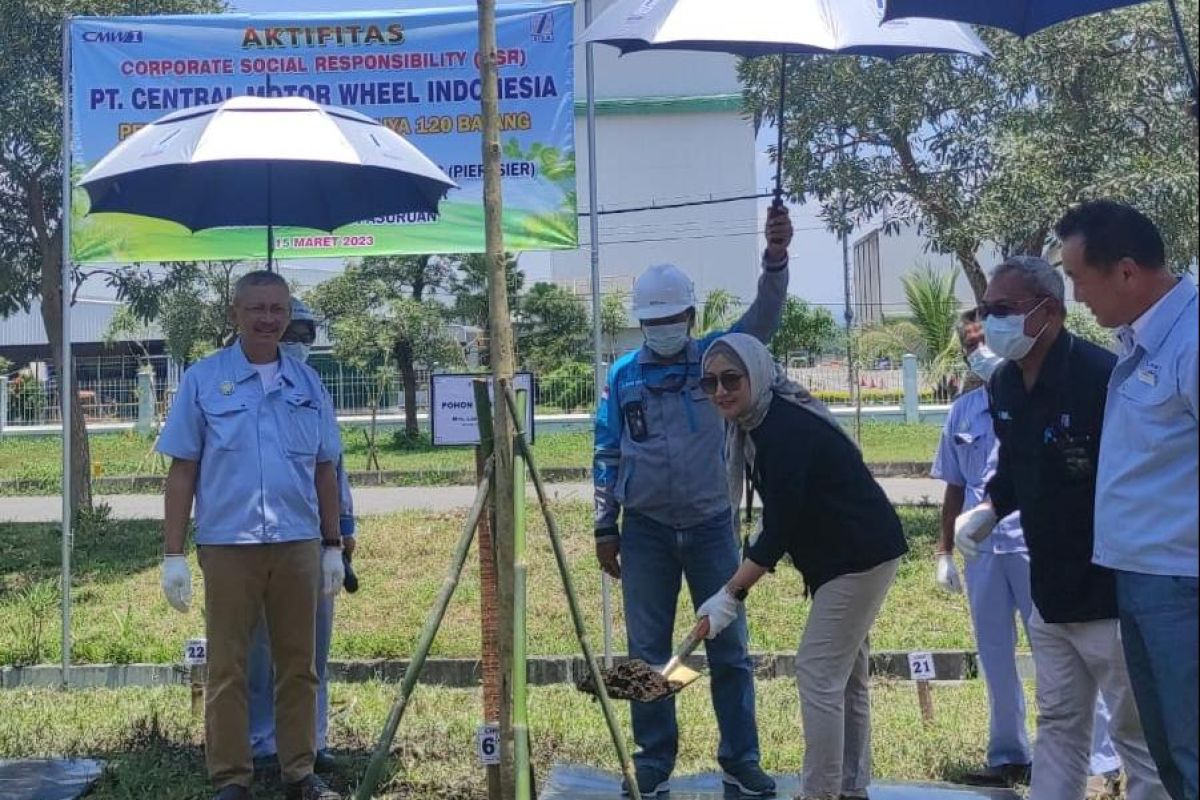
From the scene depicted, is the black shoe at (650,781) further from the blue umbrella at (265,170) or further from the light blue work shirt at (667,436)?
the blue umbrella at (265,170)

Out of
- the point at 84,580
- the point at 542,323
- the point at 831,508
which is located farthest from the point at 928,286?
the point at 831,508

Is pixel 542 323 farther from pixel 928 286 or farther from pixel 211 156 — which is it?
pixel 211 156

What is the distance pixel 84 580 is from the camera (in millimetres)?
9594

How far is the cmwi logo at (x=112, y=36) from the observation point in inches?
247

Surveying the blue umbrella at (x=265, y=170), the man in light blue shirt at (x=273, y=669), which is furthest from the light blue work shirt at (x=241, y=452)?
the blue umbrella at (x=265, y=170)

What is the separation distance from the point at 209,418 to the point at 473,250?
2.34m

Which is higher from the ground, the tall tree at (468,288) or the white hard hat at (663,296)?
the tall tree at (468,288)

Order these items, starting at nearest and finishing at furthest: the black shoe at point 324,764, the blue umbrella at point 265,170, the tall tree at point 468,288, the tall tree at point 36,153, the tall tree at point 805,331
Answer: the blue umbrella at point 265,170 < the black shoe at point 324,764 < the tall tree at point 36,153 < the tall tree at point 468,288 < the tall tree at point 805,331

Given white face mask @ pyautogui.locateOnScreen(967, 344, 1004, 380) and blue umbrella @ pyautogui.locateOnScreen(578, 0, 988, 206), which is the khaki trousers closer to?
blue umbrella @ pyautogui.locateOnScreen(578, 0, 988, 206)

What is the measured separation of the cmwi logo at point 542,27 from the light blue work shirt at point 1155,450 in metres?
3.92

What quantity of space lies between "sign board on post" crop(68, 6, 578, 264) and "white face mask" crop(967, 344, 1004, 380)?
2.28 m

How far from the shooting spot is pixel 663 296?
14.9ft

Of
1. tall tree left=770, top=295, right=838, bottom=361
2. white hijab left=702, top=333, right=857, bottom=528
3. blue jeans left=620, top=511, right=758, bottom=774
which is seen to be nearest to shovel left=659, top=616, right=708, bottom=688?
white hijab left=702, top=333, right=857, bottom=528

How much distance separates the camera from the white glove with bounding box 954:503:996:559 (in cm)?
405
